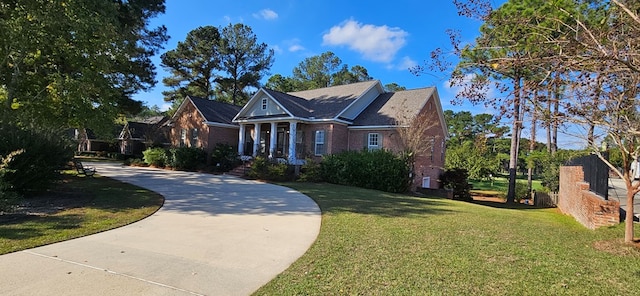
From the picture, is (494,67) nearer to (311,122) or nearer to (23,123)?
(23,123)

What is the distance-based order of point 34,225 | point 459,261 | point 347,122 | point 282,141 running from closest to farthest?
point 459,261
point 34,225
point 347,122
point 282,141

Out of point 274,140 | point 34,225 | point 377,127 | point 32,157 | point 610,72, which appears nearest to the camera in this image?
point 610,72

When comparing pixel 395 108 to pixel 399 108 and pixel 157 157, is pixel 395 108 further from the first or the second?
pixel 157 157

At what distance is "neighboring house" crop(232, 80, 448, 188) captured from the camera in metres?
20.3

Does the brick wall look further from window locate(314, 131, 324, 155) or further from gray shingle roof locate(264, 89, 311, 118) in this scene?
gray shingle roof locate(264, 89, 311, 118)

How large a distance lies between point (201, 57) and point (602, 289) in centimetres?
3926

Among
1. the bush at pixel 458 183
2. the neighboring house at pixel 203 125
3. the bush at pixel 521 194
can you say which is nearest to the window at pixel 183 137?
the neighboring house at pixel 203 125

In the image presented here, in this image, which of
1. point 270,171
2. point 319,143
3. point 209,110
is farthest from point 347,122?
point 209,110

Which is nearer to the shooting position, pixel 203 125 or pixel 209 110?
pixel 203 125

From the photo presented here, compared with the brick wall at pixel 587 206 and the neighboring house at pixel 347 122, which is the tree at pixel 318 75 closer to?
the neighboring house at pixel 347 122

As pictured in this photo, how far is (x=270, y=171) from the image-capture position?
18125 millimetres

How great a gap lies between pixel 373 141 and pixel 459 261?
15880 millimetres

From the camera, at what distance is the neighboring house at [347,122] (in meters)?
20.3

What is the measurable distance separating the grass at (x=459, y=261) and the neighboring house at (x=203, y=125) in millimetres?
19858
